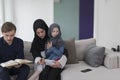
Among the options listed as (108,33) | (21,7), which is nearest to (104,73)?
(108,33)

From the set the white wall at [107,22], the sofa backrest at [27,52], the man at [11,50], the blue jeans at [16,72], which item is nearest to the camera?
the blue jeans at [16,72]

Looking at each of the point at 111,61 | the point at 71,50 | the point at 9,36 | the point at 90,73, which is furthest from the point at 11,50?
the point at 111,61

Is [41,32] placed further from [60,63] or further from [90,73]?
[90,73]

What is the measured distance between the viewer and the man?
281 cm

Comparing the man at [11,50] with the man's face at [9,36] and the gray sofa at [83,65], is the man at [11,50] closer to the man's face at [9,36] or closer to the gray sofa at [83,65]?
Result: the man's face at [9,36]

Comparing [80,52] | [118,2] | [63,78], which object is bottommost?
[63,78]

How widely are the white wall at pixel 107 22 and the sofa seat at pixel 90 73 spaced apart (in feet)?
3.55

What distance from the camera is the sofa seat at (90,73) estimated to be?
292 cm

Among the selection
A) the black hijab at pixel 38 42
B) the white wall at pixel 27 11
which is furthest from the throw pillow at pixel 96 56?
the white wall at pixel 27 11

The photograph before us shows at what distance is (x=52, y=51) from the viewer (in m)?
3.18

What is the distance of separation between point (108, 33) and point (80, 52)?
1.05 m

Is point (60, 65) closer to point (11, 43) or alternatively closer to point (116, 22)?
point (11, 43)

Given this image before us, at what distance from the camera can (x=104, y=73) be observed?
3.04 m

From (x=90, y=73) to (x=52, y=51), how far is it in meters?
0.58
